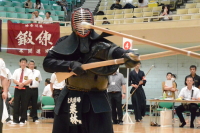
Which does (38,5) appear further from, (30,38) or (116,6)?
(30,38)

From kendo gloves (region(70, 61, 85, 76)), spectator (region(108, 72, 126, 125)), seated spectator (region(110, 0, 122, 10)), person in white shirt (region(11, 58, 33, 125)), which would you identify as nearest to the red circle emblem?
spectator (region(108, 72, 126, 125))

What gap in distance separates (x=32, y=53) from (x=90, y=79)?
11.2 meters

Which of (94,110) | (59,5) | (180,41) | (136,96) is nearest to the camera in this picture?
(94,110)

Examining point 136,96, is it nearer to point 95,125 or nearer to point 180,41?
point 180,41

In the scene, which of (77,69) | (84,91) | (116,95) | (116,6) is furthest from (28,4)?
(77,69)

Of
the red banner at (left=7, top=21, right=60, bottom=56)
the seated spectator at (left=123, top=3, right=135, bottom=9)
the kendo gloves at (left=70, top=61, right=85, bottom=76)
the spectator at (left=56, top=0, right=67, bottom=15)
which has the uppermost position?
the spectator at (left=56, top=0, right=67, bottom=15)

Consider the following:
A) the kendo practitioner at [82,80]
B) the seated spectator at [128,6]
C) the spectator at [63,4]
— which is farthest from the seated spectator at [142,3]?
the kendo practitioner at [82,80]

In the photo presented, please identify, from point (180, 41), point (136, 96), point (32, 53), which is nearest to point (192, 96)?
point (136, 96)

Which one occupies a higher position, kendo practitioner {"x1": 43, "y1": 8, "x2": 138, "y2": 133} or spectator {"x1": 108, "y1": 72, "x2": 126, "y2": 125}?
kendo practitioner {"x1": 43, "y1": 8, "x2": 138, "y2": 133}

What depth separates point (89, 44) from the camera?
12.9 ft

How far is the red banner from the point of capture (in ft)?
48.1

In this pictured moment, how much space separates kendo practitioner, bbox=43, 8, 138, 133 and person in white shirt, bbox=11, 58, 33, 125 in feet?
23.1

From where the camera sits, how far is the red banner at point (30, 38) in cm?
1465

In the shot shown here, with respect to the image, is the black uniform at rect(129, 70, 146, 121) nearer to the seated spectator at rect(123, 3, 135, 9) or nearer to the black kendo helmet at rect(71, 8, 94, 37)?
the seated spectator at rect(123, 3, 135, 9)
